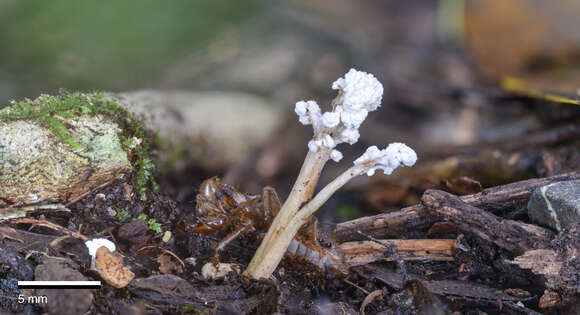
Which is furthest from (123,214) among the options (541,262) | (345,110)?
(541,262)

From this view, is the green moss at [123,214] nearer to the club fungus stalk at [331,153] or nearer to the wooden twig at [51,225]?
the wooden twig at [51,225]

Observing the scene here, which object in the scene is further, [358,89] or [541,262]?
[541,262]

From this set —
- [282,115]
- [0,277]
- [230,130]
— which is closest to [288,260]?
[0,277]

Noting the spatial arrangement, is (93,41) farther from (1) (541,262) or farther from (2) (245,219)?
(1) (541,262)

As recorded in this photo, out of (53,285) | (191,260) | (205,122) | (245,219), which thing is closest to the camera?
(53,285)

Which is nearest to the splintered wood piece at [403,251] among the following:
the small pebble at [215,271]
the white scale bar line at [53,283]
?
the small pebble at [215,271]

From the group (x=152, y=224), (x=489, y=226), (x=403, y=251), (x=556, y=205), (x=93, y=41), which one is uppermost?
(x=93, y=41)
